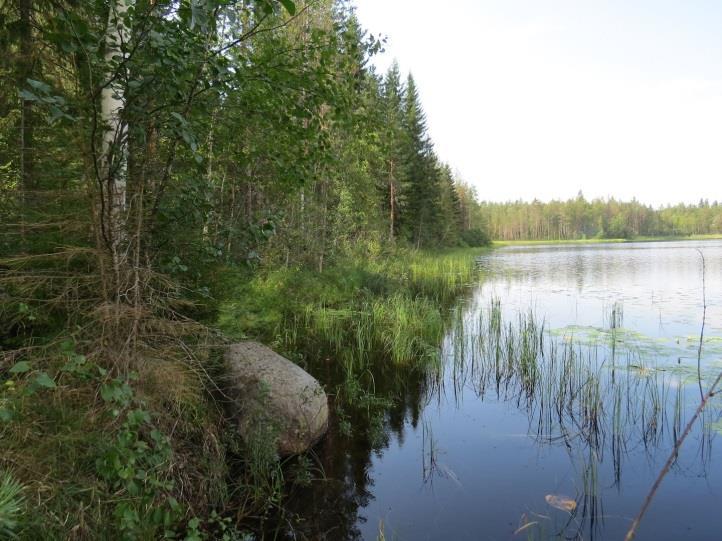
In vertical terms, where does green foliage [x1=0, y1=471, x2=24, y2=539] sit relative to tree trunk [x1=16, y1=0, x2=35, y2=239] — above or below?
below

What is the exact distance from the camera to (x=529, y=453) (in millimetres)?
4402

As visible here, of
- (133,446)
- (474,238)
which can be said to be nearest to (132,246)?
(133,446)

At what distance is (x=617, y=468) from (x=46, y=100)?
509 centimetres

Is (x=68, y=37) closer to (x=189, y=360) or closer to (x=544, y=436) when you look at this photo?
(x=189, y=360)

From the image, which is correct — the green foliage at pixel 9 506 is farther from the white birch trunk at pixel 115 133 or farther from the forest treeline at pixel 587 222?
the forest treeline at pixel 587 222

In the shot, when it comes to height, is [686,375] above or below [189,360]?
below

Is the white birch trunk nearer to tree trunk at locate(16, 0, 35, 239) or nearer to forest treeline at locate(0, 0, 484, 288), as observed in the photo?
forest treeline at locate(0, 0, 484, 288)

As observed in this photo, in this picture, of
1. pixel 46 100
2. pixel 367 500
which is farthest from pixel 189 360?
pixel 46 100

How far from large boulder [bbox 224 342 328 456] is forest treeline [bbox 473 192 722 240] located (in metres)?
103

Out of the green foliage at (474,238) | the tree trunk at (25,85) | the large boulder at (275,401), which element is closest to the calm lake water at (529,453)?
the large boulder at (275,401)

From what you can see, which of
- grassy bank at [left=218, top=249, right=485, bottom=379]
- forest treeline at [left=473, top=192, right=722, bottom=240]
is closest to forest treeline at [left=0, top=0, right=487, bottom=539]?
→ grassy bank at [left=218, top=249, right=485, bottom=379]

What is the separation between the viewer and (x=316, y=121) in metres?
3.87

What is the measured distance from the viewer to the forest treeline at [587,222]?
106 meters

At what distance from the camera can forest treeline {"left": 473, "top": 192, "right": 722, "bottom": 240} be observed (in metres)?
106
